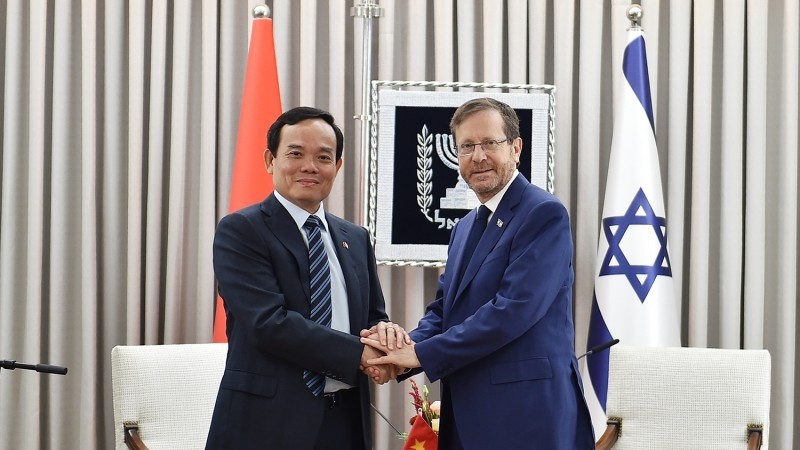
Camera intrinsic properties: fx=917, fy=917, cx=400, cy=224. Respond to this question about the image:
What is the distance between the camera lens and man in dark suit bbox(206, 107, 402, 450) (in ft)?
8.41

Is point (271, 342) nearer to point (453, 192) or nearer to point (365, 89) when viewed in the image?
point (453, 192)

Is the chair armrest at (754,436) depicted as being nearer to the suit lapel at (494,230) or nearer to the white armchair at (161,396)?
the suit lapel at (494,230)

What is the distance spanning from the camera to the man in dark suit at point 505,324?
268 centimetres

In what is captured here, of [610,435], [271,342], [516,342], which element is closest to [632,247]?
[610,435]

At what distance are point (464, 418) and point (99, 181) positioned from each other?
2856 mm

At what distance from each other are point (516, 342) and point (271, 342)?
728 millimetres

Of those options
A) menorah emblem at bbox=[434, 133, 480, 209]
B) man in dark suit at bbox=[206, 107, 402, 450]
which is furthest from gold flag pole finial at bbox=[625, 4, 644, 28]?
man in dark suit at bbox=[206, 107, 402, 450]

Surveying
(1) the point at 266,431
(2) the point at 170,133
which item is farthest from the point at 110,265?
(1) the point at 266,431

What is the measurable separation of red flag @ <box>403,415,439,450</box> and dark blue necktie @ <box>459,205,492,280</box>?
0.57m

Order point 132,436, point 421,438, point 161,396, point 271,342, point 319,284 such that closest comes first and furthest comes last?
point 271,342
point 319,284
point 421,438
point 132,436
point 161,396

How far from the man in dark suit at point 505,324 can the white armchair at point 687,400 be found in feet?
3.06

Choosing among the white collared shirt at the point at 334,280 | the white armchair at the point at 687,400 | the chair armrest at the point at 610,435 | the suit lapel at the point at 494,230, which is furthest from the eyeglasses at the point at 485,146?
the chair armrest at the point at 610,435

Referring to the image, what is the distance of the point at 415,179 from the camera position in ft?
15.2

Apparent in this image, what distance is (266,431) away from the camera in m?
2.55
